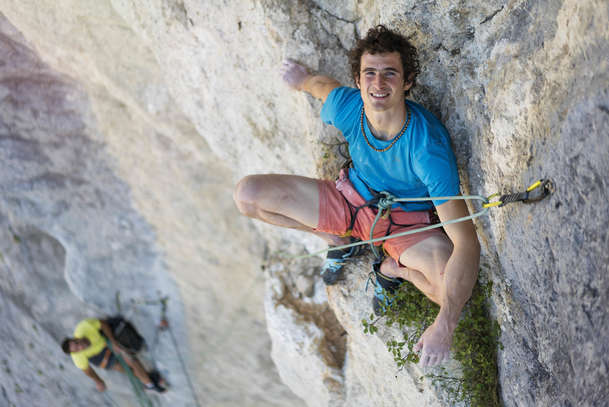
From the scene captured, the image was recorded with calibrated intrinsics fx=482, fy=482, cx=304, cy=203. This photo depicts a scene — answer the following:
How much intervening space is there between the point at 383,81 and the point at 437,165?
480 mm

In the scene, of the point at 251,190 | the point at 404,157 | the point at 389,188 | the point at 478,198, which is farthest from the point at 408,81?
the point at 251,190

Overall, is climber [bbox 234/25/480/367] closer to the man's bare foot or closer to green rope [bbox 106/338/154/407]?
the man's bare foot

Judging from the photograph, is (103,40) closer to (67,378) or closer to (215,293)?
(215,293)

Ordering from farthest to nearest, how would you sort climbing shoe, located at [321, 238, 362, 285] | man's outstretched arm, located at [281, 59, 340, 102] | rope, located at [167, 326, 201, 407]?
rope, located at [167, 326, 201, 407] < climbing shoe, located at [321, 238, 362, 285] < man's outstretched arm, located at [281, 59, 340, 102]

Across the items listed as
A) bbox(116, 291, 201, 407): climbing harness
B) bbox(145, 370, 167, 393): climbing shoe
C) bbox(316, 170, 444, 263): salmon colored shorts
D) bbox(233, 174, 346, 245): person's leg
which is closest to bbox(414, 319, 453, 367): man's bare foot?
bbox(316, 170, 444, 263): salmon colored shorts

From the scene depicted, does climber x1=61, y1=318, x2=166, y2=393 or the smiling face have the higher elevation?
the smiling face

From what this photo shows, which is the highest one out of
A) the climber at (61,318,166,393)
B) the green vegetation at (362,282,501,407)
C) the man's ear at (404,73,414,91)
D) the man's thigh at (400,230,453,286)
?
the man's ear at (404,73,414,91)

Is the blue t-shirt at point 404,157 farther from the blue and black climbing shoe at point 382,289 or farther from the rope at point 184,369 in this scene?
the rope at point 184,369

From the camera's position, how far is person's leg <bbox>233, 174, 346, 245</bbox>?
9.32ft

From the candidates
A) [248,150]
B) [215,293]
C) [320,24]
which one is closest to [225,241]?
[215,293]

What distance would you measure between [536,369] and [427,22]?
5.75ft

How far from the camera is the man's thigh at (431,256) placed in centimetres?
251

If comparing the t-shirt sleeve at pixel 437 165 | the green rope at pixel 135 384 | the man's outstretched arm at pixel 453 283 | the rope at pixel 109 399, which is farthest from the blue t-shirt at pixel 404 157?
the rope at pixel 109 399

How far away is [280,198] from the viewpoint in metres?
2.86
